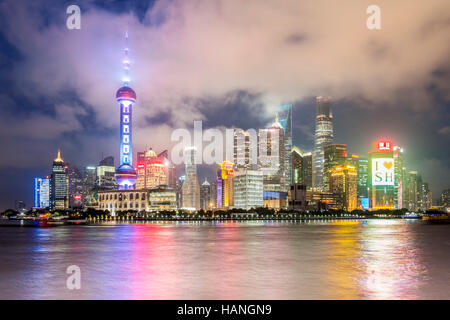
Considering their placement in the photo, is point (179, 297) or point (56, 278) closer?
point (179, 297)

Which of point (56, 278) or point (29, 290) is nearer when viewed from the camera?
point (29, 290)

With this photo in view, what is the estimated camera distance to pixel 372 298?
2427 cm

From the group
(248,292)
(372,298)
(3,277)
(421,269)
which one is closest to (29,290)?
(3,277)

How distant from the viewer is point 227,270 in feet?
117
